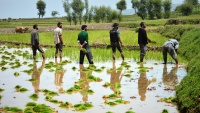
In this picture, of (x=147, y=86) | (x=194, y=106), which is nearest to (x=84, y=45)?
(x=147, y=86)

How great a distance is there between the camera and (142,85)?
9.40 meters

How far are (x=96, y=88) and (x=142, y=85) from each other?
153cm

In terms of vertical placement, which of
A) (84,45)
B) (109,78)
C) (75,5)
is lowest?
(109,78)

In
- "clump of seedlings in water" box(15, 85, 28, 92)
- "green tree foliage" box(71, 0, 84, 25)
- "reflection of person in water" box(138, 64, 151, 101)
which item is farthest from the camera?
"green tree foliage" box(71, 0, 84, 25)

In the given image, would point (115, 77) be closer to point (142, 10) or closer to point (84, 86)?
point (84, 86)

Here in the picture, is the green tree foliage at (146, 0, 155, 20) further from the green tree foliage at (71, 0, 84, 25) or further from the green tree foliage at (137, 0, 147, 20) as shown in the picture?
the green tree foliage at (71, 0, 84, 25)

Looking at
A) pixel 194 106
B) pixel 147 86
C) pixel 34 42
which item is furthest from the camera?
pixel 34 42

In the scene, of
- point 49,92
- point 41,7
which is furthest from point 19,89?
point 41,7

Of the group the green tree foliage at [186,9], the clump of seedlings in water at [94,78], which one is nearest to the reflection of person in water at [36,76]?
the clump of seedlings in water at [94,78]

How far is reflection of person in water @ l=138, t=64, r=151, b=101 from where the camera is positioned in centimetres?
815

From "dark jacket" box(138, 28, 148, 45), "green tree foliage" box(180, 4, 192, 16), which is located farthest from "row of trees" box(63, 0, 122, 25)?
"dark jacket" box(138, 28, 148, 45)

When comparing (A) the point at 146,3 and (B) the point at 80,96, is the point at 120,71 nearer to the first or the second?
(B) the point at 80,96

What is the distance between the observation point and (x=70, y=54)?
59.1 ft

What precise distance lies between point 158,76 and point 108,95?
3.50m
